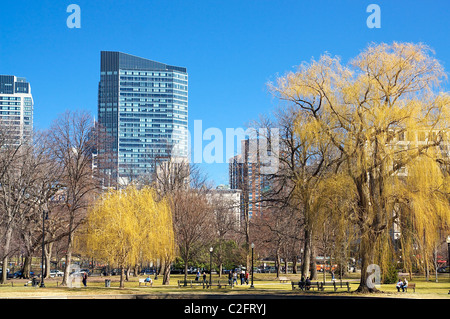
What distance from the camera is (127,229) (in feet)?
123

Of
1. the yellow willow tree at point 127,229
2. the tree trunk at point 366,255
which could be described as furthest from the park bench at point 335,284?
the yellow willow tree at point 127,229

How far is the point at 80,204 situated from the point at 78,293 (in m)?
15.0

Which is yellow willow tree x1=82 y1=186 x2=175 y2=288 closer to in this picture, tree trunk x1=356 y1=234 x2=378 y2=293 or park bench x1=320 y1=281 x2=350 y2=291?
park bench x1=320 y1=281 x2=350 y2=291

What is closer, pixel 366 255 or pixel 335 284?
pixel 366 255

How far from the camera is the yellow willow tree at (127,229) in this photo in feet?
123

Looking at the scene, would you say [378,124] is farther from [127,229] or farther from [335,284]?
[127,229]

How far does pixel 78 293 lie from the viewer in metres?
32.5

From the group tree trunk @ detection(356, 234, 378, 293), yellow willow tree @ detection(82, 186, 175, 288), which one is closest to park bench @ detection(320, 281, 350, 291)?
tree trunk @ detection(356, 234, 378, 293)

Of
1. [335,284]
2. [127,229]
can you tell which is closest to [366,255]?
[335,284]

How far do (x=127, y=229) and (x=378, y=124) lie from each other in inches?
740
